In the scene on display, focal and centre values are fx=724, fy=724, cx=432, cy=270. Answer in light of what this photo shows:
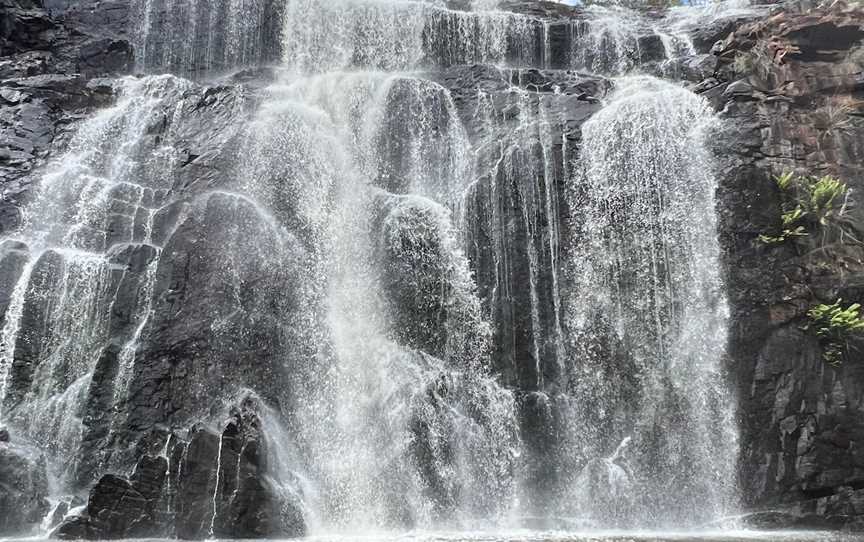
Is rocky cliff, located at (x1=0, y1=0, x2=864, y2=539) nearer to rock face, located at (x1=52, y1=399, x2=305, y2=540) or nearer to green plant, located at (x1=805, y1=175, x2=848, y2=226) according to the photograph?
rock face, located at (x1=52, y1=399, x2=305, y2=540)

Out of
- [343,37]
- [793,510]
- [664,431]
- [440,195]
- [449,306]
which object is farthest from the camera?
[343,37]

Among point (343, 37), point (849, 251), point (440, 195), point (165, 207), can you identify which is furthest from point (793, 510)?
point (343, 37)

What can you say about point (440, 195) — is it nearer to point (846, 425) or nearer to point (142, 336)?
point (142, 336)

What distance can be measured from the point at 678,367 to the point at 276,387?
25.2 ft

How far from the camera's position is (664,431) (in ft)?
44.5

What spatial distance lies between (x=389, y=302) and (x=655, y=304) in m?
5.33

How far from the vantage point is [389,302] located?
1462 cm

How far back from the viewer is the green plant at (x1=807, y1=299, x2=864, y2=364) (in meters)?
13.3

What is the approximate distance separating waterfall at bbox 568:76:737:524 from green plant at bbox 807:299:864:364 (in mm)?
1688

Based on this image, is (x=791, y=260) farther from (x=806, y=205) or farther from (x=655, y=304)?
(x=655, y=304)

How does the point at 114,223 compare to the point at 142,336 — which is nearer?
the point at 142,336

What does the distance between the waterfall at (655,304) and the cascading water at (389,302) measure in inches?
1.7

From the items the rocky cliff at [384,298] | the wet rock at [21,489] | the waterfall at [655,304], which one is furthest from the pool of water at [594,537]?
the waterfall at [655,304]

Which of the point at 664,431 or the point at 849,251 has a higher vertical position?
the point at 849,251
